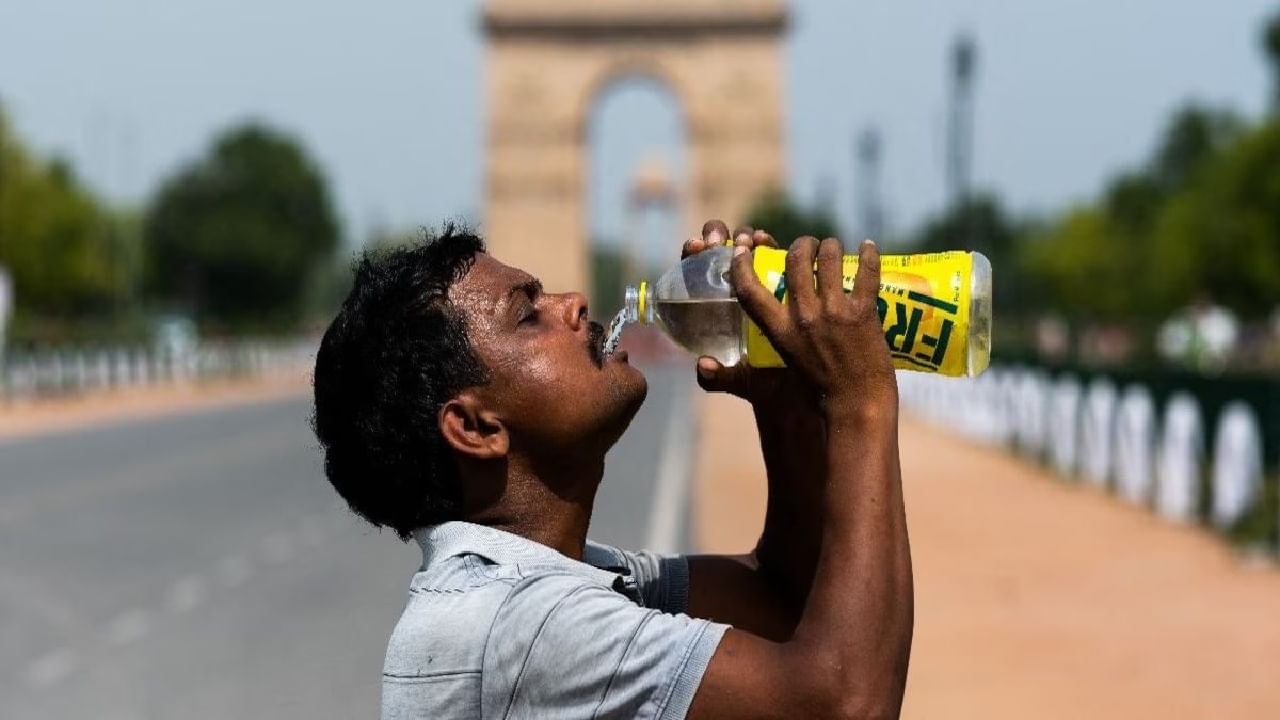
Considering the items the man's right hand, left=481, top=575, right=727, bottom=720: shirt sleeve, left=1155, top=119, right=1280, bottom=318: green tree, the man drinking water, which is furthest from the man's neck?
left=1155, top=119, right=1280, bottom=318: green tree

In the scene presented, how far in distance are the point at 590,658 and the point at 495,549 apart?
264mm

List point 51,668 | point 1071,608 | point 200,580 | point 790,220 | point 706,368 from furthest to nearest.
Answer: point 790,220 → point 200,580 → point 1071,608 → point 51,668 → point 706,368

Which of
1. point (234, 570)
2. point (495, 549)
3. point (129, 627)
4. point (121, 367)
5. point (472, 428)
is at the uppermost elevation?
point (472, 428)

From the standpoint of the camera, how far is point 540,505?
2.40 meters

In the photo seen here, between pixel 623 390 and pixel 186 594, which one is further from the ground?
pixel 623 390

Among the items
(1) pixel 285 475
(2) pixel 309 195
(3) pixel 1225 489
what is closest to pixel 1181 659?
(3) pixel 1225 489

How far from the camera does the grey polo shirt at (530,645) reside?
2088 millimetres

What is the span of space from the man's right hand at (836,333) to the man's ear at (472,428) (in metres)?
0.36

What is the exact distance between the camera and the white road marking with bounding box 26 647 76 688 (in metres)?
8.52

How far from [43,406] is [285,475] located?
1773cm

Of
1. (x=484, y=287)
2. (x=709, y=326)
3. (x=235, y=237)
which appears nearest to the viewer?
(x=484, y=287)

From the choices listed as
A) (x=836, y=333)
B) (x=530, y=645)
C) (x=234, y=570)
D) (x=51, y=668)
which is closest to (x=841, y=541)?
(x=836, y=333)

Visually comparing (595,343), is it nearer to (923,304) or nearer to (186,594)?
(923,304)

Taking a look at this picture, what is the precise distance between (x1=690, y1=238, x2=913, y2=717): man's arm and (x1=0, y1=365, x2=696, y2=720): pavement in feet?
3.27
